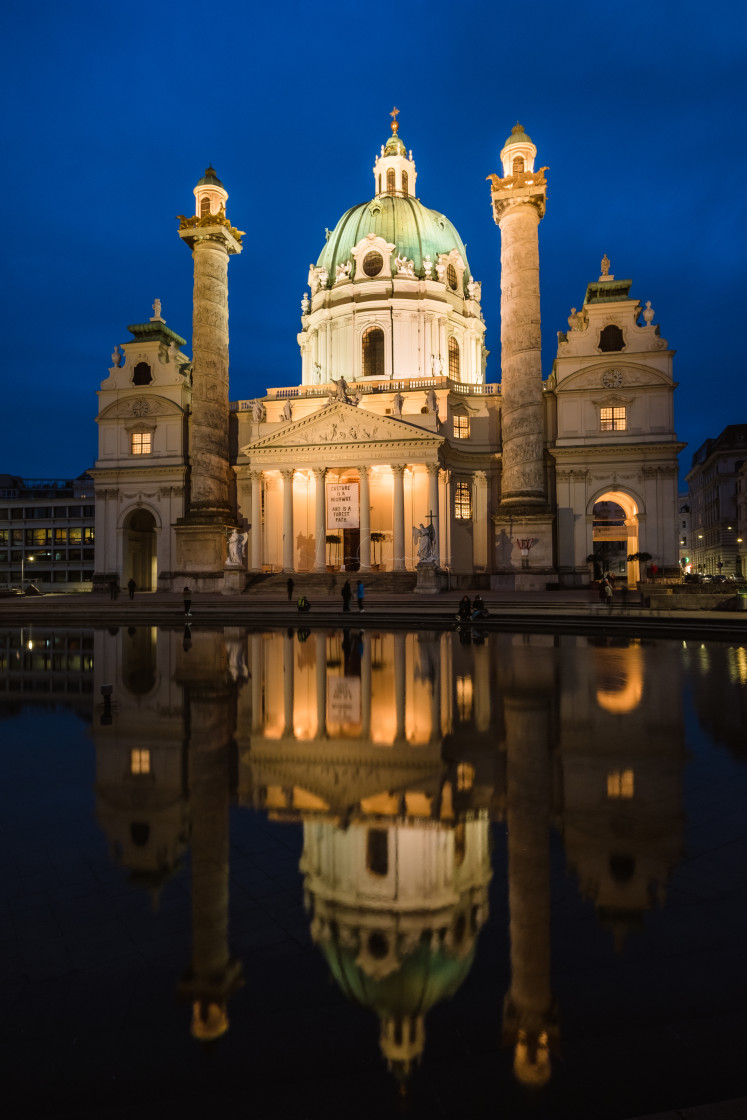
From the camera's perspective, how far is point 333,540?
2007 inches

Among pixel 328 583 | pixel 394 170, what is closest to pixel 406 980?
→ pixel 328 583

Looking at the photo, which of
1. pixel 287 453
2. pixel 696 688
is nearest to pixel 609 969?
pixel 696 688

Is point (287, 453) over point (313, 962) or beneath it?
over

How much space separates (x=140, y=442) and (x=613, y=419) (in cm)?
3647

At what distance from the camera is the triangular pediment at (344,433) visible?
1827 inches

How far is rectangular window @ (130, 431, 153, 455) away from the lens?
55969mm

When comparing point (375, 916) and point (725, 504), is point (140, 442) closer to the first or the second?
point (375, 916)

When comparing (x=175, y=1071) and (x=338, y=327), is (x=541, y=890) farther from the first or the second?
(x=338, y=327)

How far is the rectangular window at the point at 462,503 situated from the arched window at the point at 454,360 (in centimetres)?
1393

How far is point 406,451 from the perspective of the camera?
46.8 m

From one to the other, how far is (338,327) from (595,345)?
909 inches

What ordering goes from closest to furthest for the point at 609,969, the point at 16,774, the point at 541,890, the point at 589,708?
the point at 609,969 < the point at 541,890 < the point at 16,774 < the point at 589,708

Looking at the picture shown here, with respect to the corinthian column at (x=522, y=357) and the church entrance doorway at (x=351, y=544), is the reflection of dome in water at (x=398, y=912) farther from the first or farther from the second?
the church entrance doorway at (x=351, y=544)

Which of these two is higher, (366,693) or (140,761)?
(366,693)
